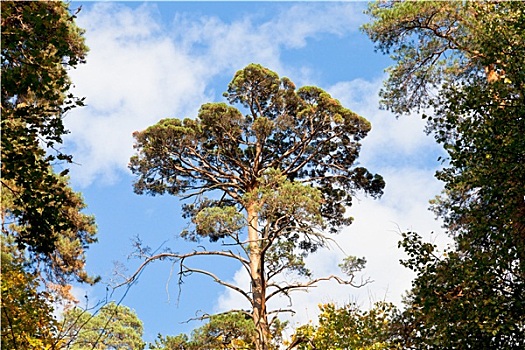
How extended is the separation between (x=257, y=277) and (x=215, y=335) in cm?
162

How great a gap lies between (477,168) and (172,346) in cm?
827

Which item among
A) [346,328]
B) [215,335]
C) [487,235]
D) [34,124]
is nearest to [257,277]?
[215,335]

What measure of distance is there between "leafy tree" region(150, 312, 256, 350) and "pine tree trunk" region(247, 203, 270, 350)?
0.79 ft

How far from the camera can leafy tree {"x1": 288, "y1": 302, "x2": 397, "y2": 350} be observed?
876cm

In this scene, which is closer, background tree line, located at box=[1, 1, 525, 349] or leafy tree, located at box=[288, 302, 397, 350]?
background tree line, located at box=[1, 1, 525, 349]

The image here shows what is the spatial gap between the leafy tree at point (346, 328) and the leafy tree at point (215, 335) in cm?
251

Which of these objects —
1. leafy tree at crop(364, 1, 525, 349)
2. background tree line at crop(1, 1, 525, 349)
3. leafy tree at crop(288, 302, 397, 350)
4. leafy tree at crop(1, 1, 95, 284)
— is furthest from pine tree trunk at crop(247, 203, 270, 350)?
leafy tree at crop(1, 1, 95, 284)

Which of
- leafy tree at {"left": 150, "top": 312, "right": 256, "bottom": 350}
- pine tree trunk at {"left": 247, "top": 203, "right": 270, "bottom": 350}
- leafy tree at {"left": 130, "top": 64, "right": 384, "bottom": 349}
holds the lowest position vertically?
leafy tree at {"left": 150, "top": 312, "right": 256, "bottom": 350}

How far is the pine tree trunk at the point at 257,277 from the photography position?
484 inches

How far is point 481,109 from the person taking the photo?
689 centimetres

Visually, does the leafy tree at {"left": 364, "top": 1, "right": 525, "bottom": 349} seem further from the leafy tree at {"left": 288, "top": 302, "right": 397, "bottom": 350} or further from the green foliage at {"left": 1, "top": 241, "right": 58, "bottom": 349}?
the green foliage at {"left": 1, "top": 241, "right": 58, "bottom": 349}

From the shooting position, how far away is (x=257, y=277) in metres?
12.8

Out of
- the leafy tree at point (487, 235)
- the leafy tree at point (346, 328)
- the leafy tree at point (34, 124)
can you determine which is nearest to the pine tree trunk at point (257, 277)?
the leafy tree at point (346, 328)

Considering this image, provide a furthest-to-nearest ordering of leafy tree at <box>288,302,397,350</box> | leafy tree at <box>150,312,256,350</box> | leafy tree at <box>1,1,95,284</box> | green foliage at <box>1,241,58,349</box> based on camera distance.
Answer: leafy tree at <box>150,312,256,350</box>
leafy tree at <box>288,302,397,350</box>
green foliage at <box>1,241,58,349</box>
leafy tree at <box>1,1,95,284</box>
